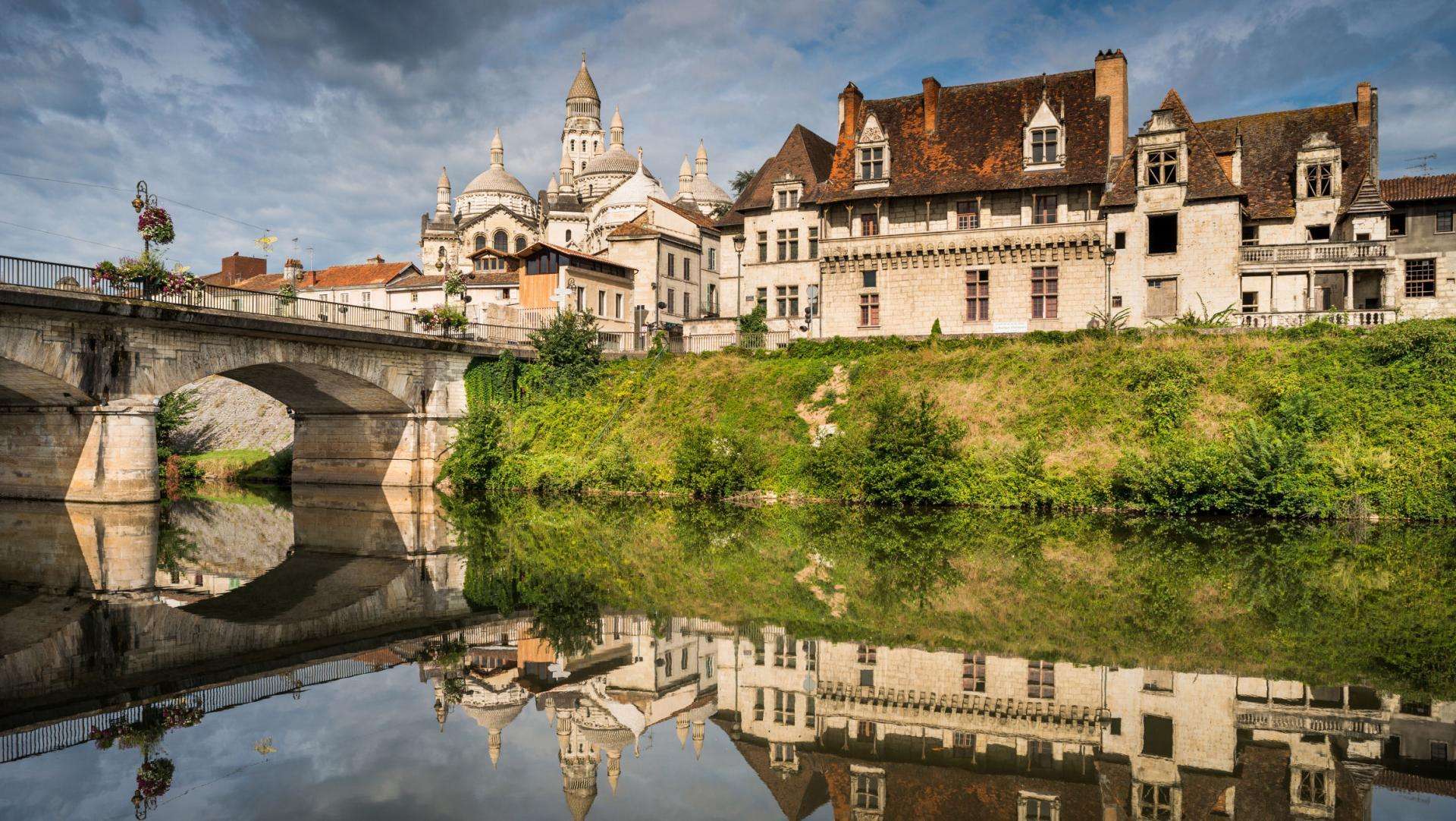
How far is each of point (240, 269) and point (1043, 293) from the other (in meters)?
78.4

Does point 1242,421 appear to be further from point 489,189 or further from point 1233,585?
point 489,189

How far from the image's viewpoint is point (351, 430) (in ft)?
136

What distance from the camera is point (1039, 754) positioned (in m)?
9.40

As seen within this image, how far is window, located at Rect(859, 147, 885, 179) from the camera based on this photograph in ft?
149

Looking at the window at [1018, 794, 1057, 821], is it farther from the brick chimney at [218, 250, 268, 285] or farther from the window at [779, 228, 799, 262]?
the brick chimney at [218, 250, 268, 285]

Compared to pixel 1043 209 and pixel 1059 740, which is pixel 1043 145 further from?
pixel 1059 740

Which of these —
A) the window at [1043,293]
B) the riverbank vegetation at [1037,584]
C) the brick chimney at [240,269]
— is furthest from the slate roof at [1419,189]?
the brick chimney at [240,269]

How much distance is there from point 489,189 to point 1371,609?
101m

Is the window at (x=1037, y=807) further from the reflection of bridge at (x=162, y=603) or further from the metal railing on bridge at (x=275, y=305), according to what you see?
the metal railing on bridge at (x=275, y=305)

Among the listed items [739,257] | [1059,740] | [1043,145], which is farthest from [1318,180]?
[1059,740]

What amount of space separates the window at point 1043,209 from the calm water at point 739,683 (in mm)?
23628

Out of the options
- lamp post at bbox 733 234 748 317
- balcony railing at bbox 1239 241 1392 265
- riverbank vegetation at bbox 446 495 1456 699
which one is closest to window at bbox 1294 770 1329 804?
riverbank vegetation at bbox 446 495 1456 699

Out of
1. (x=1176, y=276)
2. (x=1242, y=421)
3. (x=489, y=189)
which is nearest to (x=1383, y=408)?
(x=1242, y=421)

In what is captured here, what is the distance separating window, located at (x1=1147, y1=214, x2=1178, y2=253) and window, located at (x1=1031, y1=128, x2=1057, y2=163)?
15.9ft
